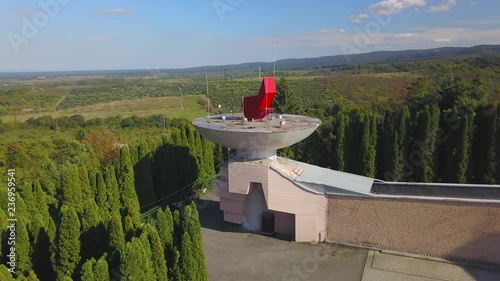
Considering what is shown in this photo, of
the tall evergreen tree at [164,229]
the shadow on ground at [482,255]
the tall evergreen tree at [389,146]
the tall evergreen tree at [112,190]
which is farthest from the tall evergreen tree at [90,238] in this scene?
the tall evergreen tree at [389,146]

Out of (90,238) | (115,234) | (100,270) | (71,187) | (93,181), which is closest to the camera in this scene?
(100,270)

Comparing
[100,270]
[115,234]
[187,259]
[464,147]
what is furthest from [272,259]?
[464,147]

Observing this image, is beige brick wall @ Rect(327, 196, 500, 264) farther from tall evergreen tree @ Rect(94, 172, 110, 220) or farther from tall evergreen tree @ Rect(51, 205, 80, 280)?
tall evergreen tree @ Rect(94, 172, 110, 220)

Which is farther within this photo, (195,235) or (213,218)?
(213,218)

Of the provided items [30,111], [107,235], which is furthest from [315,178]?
[30,111]

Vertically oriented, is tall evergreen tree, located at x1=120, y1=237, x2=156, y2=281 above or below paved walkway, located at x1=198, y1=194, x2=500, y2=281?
above

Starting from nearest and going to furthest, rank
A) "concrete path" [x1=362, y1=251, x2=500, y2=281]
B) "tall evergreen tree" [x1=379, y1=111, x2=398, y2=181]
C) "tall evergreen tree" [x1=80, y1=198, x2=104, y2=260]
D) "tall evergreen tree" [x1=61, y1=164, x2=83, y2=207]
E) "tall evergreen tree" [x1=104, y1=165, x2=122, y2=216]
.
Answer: "tall evergreen tree" [x1=80, y1=198, x2=104, y2=260]
"concrete path" [x1=362, y1=251, x2=500, y2=281]
"tall evergreen tree" [x1=61, y1=164, x2=83, y2=207]
"tall evergreen tree" [x1=104, y1=165, x2=122, y2=216]
"tall evergreen tree" [x1=379, y1=111, x2=398, y2=181]

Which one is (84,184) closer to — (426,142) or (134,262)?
(134,262)

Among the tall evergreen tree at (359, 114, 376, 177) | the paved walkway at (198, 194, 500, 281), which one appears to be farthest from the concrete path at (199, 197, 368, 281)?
the tall evergreen tree at (359, 114, 376, 177)

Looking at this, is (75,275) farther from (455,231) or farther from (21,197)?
(455,231)
